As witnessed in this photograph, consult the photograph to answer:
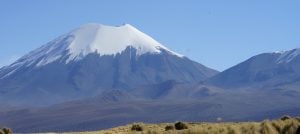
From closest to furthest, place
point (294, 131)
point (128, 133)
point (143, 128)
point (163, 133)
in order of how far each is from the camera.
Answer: point (294, 131)
point (163, 133)
point (128, 133)
point (143, 128)

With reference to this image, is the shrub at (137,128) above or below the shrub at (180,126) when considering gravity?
above

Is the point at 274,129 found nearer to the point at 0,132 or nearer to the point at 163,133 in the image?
the point at 163,133

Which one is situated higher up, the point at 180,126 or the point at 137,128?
the point at 137,128

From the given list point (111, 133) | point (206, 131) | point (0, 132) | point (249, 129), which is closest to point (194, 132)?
point (206, 131)

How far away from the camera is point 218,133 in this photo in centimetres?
2216

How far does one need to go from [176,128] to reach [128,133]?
83.3 inches

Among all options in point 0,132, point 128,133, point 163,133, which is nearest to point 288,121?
point 163,133

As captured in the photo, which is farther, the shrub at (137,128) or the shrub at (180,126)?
the shrub at (137,128)

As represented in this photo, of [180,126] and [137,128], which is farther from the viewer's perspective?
[137,128]

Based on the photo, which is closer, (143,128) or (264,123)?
(264,123)

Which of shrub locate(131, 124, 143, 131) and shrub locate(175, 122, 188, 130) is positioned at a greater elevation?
shrub locate(131, 124, 143, 131)

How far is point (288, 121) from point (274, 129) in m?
0.89

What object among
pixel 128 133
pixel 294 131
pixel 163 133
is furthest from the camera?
pixel 128 133

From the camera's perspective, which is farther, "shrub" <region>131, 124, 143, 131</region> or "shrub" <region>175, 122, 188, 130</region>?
"shrub" <region>131, 124, 143, 131</region>
